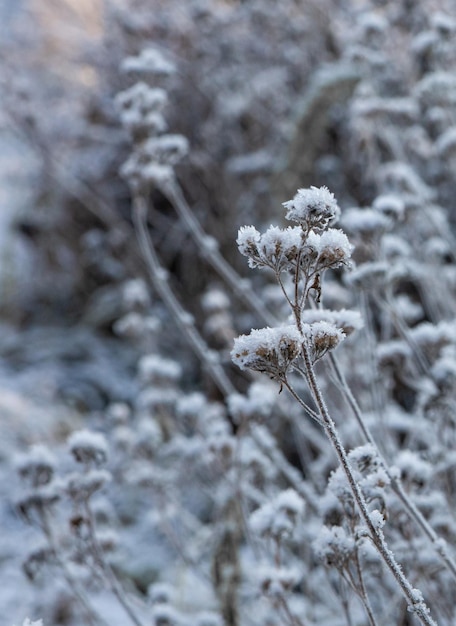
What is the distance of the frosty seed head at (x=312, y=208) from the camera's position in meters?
1.39

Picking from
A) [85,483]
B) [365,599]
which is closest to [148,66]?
[85,483]

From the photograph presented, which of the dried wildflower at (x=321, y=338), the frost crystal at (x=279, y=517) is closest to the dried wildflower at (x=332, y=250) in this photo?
the dried wildflower at (x=321, y=338)

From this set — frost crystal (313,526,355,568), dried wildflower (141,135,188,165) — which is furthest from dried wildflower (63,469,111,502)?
dried wildflower (141,135,188,165)

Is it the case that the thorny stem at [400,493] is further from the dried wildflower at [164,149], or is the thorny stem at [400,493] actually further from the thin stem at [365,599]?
the dried wildflower at [164,149]

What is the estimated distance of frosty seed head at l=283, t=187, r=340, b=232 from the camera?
4.56 ft

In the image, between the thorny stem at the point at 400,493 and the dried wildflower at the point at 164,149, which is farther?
the dried wildflower at the point at 164,149

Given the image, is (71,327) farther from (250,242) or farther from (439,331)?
(250,242)

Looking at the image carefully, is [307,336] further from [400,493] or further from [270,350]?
[400,493]

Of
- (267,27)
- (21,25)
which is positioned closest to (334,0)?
(267,27)

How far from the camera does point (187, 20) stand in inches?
326

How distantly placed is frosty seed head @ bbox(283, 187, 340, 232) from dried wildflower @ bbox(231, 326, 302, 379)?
21 centimetres

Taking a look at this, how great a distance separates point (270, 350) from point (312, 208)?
29 cm

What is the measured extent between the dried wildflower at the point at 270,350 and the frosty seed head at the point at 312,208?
211mm

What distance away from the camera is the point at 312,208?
1.39 meters
